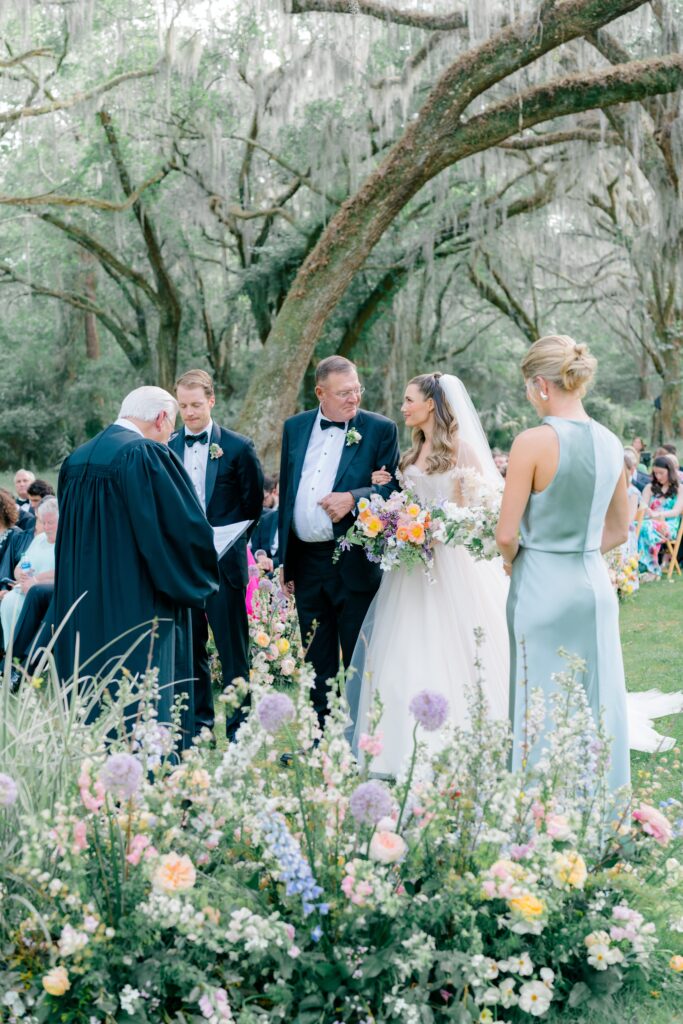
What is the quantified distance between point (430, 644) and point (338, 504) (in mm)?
808

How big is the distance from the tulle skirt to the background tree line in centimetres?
688

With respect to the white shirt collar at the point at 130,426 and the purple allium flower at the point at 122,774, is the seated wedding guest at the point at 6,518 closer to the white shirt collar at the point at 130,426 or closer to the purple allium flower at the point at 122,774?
the white shirt collar at the point at 130,426

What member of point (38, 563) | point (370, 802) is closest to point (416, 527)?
point (370, 802)

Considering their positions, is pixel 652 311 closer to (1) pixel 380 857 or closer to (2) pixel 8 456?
(2) pixel 8 456

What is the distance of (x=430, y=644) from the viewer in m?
5.12

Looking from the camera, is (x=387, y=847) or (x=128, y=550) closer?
(x=387, y=847)

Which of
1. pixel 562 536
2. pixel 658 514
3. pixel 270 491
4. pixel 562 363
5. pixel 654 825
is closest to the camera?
pixel 654 825

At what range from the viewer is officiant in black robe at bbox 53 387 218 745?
4.24 metres

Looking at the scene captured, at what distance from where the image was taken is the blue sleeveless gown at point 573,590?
3.79 m

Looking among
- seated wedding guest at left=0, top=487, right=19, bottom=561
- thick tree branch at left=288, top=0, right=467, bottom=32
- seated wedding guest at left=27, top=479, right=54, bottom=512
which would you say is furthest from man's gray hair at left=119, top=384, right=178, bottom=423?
thick tree branch at left=288, top=0, right=467, bottom=32

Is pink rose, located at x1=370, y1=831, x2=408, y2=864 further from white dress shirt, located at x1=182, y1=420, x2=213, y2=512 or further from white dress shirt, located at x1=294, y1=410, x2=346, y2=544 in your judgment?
white dress shirt, located at x1=182, y1=420, x2=213, y2=512

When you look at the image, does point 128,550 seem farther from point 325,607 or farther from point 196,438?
point 196,438

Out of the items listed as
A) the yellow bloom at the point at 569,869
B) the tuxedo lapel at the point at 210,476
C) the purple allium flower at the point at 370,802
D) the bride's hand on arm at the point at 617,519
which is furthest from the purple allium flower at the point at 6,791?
the tuxedo lapel at the point at 210,476

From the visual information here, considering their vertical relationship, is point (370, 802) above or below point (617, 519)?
below
